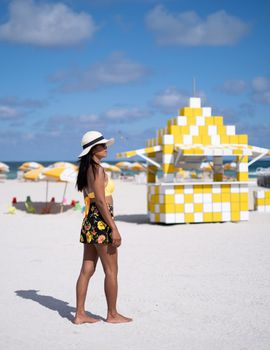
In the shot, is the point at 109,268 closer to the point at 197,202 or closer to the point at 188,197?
the point at 188,197

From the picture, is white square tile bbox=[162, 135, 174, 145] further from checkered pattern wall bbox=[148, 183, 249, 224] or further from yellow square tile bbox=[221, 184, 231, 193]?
yellow square tile bbox=[221, 184, 231, 193]

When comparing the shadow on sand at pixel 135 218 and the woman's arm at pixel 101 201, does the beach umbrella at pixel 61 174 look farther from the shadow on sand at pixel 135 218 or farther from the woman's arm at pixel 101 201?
the woman's arm at pixel 101 201

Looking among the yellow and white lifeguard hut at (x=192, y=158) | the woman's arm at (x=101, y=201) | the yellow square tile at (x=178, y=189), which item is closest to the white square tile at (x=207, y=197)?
the yellow and white lifeguard hut at (x=192, y=158)

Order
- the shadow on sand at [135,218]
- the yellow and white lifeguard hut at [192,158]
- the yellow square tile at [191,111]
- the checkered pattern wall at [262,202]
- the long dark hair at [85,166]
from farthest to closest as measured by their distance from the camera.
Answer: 1. the checkered pattern wall at [262,202]
2. the shadow on sand at [135,218]
3. the yellow square tile at [191,111]
4. the yellow and white lifeguard hut at [192,158]
5. the long dark hair at [85,166]

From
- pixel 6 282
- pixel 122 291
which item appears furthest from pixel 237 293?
pixel 6 282

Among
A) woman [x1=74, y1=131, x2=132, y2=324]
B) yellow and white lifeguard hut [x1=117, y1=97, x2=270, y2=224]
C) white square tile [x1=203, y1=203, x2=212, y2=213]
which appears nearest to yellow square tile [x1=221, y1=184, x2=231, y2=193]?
yellow and white lifeguard hut [x1=117, y1=97, x2=270, y2=224]

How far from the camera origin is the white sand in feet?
13.8

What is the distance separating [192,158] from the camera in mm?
13938

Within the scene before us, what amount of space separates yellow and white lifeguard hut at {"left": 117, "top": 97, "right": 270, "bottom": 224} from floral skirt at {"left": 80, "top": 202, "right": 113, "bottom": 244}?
26.4 feet

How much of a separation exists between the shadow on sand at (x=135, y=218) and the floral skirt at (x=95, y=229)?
9.15 metres

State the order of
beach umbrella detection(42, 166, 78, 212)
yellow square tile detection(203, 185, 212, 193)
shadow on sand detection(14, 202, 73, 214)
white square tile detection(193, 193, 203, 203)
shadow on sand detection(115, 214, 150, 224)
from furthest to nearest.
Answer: shadow on sand detection(14, 202, 73, 214) → beach umbrella detection(42, 166, 78, 212) → shadow on sand detection(115, 214, 150, 224) → yellow square tile detection(203, 185, 212, 193) → white square tile detection(193, 193, 203, 203)

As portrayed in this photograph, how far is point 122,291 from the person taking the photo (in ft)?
19.2

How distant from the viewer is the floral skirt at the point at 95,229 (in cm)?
450

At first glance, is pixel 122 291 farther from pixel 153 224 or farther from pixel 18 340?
pixel 153 224
